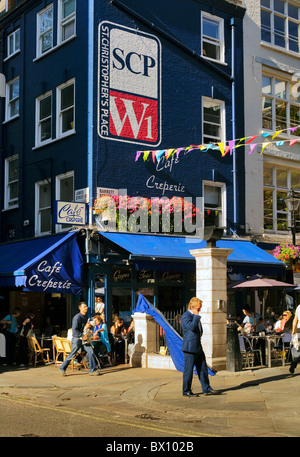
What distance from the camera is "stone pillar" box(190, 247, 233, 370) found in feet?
45.6

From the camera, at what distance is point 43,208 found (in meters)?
21.0

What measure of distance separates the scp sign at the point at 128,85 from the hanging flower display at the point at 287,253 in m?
5.75

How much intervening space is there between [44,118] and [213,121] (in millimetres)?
6030

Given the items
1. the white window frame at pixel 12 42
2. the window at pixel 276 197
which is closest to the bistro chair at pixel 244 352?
the window at pixel 276 197

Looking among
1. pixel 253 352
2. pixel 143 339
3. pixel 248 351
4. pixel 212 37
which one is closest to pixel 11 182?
pixel 212 37

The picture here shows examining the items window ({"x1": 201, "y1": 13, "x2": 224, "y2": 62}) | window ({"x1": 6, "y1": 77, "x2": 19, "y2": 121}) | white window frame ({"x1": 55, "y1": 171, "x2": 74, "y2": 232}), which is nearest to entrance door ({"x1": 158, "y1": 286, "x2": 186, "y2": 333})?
white window frame ({"x1": 55, "y1": 171, "x2": 74, "y2": 232})

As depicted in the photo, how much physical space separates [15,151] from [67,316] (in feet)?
22.5

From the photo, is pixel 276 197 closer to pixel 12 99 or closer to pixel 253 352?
pixel 253 352

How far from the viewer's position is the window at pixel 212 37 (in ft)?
72.4

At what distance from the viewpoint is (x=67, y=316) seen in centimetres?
1967

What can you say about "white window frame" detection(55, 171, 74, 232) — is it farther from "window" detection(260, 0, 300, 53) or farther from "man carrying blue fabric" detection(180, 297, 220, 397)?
"window" detection(260, 0, 300, 53)

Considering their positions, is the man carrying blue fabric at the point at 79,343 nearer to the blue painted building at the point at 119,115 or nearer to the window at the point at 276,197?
the blue painted building at the point at 119,115

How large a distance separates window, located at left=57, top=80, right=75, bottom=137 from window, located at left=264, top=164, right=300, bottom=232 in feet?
25.6
